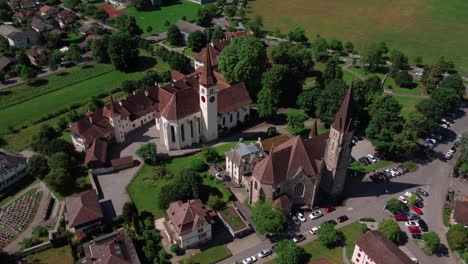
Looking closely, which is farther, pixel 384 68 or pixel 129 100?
pixel 384 68

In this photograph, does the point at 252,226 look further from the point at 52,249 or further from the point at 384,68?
the point at 384,68

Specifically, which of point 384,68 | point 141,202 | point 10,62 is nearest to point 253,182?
point 141,202

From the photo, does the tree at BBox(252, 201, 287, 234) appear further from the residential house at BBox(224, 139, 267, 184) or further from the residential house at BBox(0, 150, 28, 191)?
the residential house at BBox(0, 150, 28, 191)

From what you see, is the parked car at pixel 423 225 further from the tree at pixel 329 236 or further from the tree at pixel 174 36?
the tree at pixel 174 36

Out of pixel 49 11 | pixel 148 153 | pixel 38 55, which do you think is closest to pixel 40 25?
pixel 49 11

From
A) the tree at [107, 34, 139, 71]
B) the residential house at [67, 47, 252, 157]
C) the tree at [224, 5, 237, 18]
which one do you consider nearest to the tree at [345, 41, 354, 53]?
the tree at [224, 5, 237, 18]

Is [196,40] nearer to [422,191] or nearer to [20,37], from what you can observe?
[20,37]

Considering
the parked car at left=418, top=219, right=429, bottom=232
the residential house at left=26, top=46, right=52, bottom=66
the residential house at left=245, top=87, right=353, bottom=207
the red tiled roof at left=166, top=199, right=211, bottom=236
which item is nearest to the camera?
the red tiled roof at left=166, top=199, right=211, bottom=236

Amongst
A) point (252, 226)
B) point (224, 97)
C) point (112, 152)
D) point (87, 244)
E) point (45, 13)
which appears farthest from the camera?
point (45, 13)
